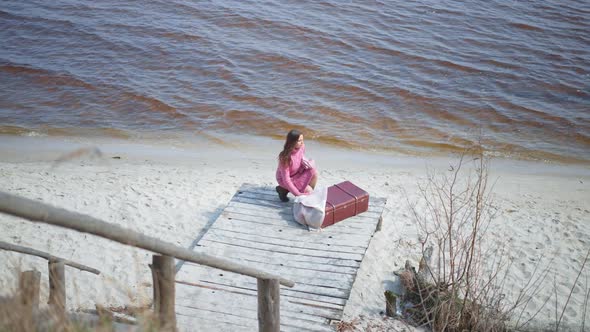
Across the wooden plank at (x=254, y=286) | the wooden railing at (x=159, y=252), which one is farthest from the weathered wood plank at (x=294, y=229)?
the wooden railing at (x=159, y=252)

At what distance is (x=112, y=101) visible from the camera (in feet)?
49.9

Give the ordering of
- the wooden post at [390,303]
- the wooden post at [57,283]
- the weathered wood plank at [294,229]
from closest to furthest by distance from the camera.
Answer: the wooden post at [57,283], the wooden post at [390,303], the weathered wood plank at [294,229]

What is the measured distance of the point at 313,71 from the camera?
17.3 metres

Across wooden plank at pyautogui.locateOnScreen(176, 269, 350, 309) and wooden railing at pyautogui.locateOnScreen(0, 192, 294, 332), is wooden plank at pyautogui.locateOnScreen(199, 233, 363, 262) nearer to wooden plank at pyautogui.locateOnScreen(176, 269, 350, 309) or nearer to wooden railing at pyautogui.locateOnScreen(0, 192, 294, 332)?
wooden plank at pyautogui.locateOnScreen(176, 269, 350, 309)

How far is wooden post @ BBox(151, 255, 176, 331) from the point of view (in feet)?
10.1

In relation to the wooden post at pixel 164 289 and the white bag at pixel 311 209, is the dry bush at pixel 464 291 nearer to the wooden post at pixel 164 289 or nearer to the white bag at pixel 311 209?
the white bag at pixel 311 209

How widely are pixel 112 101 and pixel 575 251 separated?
1140 cm

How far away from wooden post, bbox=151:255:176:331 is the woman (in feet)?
16.2

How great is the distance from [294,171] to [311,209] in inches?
36.6

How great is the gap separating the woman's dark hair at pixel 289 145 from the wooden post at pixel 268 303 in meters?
4.03

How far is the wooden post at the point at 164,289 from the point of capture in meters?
3.09

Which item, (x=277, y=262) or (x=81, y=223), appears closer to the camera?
(x=81, y=223)

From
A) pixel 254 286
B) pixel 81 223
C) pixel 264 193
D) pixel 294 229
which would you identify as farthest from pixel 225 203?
pixel 81 223

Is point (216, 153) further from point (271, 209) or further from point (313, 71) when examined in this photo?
point (313, 71)
